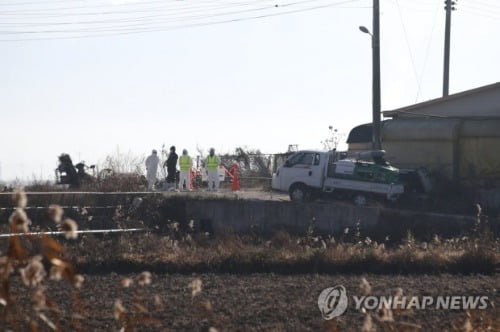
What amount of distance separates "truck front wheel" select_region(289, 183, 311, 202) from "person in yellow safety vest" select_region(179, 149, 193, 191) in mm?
4647

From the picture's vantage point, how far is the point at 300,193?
2983cm

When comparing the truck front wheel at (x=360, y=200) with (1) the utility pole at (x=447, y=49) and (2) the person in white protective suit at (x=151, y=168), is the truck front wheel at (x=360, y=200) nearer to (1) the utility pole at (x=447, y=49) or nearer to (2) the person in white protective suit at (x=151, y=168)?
(2) the person in white protective suit at (x=151, y=168)

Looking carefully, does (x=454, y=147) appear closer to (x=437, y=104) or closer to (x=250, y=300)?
(x=437, y=104)

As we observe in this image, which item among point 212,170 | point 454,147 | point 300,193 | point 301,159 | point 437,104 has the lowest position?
point 300,193

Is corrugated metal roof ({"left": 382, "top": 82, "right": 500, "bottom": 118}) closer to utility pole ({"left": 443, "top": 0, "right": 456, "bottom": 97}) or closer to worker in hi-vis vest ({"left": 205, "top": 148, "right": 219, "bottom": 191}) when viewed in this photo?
worker in hi-vis vest ({"left": 205, "top": 148, "right": 219, "bottom": 191})

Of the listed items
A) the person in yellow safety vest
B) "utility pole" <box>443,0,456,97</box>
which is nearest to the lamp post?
the person in yellow safety vest

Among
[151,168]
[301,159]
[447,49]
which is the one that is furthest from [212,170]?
[447,49]

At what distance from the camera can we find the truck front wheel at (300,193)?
29703 millimetres

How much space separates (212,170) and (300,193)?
4502mm

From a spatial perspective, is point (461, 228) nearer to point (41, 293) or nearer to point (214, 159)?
point (214, 159)

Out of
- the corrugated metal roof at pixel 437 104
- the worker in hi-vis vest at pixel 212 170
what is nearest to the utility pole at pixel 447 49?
the corrugated metal roof at pixel 437 104

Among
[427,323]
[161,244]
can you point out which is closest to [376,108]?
[161,244]

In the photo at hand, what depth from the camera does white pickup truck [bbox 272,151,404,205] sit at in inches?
1131

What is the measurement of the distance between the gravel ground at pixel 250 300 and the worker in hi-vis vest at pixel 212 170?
53.9 ft
